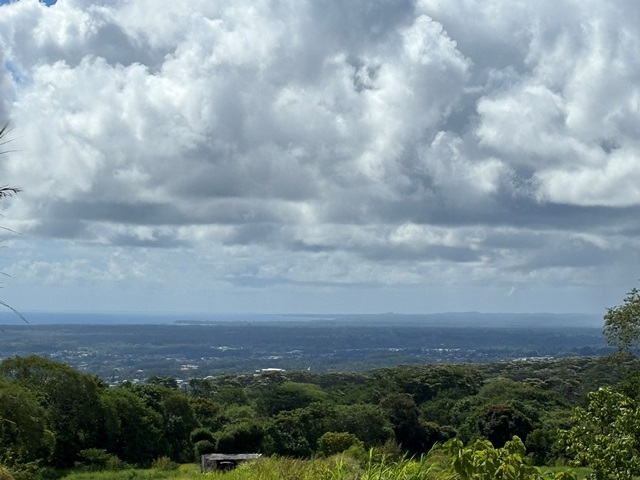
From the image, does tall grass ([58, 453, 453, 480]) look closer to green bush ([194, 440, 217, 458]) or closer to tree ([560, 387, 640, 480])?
tree ([560, 387, 640, 480])

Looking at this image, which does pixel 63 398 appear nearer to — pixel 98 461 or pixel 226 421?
pixel 98 461

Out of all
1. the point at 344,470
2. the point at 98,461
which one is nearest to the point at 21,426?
the point at 98,461

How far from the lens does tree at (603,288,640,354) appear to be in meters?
20.1

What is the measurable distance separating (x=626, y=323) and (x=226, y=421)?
106ft

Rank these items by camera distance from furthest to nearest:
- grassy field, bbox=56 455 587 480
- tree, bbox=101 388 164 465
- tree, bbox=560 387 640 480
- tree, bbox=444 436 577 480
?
tree, bbox=101 388 164 465
tree, bbox=560 387 640 480
grassy field, bbox=56 455 587 480
tree, bbox=444 436 577 480

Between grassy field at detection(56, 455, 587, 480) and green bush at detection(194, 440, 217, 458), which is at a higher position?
grassy field at detection(56, 455, 587, 480)

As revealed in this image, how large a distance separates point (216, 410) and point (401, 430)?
1164 centimetres

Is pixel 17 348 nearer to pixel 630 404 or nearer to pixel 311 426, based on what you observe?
pixel 311 426

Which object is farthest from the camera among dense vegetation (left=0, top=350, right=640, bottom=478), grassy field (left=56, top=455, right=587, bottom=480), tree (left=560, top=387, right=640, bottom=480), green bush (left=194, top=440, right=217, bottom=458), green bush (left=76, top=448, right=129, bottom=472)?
green bush (left=194, top=440, right=217, bottom=458)

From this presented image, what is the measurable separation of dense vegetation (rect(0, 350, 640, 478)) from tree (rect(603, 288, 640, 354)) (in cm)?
135

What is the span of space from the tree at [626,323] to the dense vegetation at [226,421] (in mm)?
1351

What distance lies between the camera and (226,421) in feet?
159

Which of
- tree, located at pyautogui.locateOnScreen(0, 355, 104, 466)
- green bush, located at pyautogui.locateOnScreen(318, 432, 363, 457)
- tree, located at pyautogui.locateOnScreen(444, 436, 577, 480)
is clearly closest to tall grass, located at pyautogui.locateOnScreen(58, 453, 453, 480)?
tree, located at pyautogui.locateOnScreen(444, 436, 577, 480)

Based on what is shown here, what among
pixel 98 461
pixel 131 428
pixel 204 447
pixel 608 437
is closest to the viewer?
pixel 608 437
